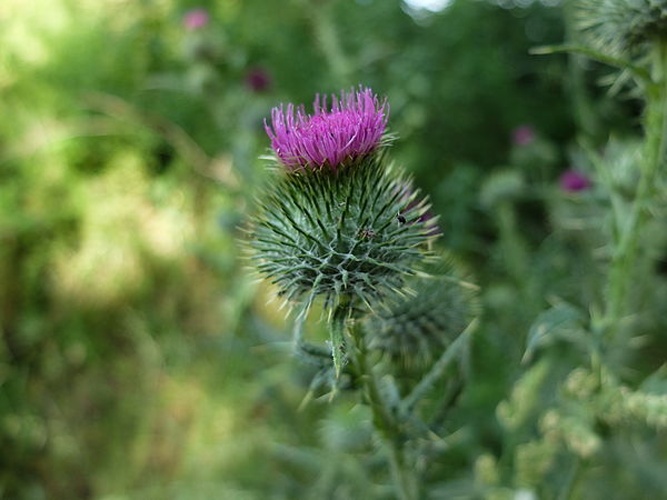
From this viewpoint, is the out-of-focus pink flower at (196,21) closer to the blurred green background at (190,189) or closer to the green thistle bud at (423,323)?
the blurred green background at (190,189)

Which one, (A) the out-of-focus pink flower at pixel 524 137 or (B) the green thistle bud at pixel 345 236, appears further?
(A) the out-of-focus pink flower at pixel 524 137

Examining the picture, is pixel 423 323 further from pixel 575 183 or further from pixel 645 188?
pixel 575 183

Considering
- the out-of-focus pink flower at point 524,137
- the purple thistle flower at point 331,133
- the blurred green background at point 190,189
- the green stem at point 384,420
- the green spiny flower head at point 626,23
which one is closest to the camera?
the purple thistle flower at point 331,133

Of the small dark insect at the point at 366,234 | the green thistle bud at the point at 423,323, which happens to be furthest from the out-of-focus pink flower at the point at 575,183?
the small dark insect at the point at 366,234

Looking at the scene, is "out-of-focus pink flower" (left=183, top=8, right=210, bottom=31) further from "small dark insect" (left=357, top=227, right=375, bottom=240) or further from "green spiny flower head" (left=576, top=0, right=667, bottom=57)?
"small dark insect" (left=357, top=227, right=375, bottom=240)

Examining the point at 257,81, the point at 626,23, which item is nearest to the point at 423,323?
the point at 626,23

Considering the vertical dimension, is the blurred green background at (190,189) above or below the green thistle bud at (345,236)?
above

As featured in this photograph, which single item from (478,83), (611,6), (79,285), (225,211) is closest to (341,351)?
(611,6)

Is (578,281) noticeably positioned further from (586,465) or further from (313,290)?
(313,290)
